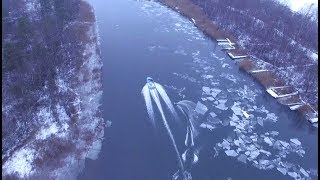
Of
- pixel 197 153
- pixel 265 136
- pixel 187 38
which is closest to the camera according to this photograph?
pixel 197 153

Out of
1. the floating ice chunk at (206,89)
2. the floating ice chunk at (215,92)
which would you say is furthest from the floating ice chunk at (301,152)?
the floating ice chunk at (206,89)

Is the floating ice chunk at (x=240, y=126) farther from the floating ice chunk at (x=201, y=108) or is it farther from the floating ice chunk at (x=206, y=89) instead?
the floating ice chunk at (x=206, y=89)

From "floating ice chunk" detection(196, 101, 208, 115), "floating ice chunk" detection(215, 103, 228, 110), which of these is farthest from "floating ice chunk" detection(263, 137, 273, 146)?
"floating ice chunk" detection(196, 101, 208, 115)

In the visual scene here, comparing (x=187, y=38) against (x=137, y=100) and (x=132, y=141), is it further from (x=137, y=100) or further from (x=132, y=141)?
(x=132, y=141)

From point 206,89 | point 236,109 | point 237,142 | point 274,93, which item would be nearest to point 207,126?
point 237,142

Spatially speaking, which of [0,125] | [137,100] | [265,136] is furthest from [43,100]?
[265,136]

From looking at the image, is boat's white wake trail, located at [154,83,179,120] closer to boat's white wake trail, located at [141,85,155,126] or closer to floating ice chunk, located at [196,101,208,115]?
boat's white wake trail, located at [141,85,155,126]
